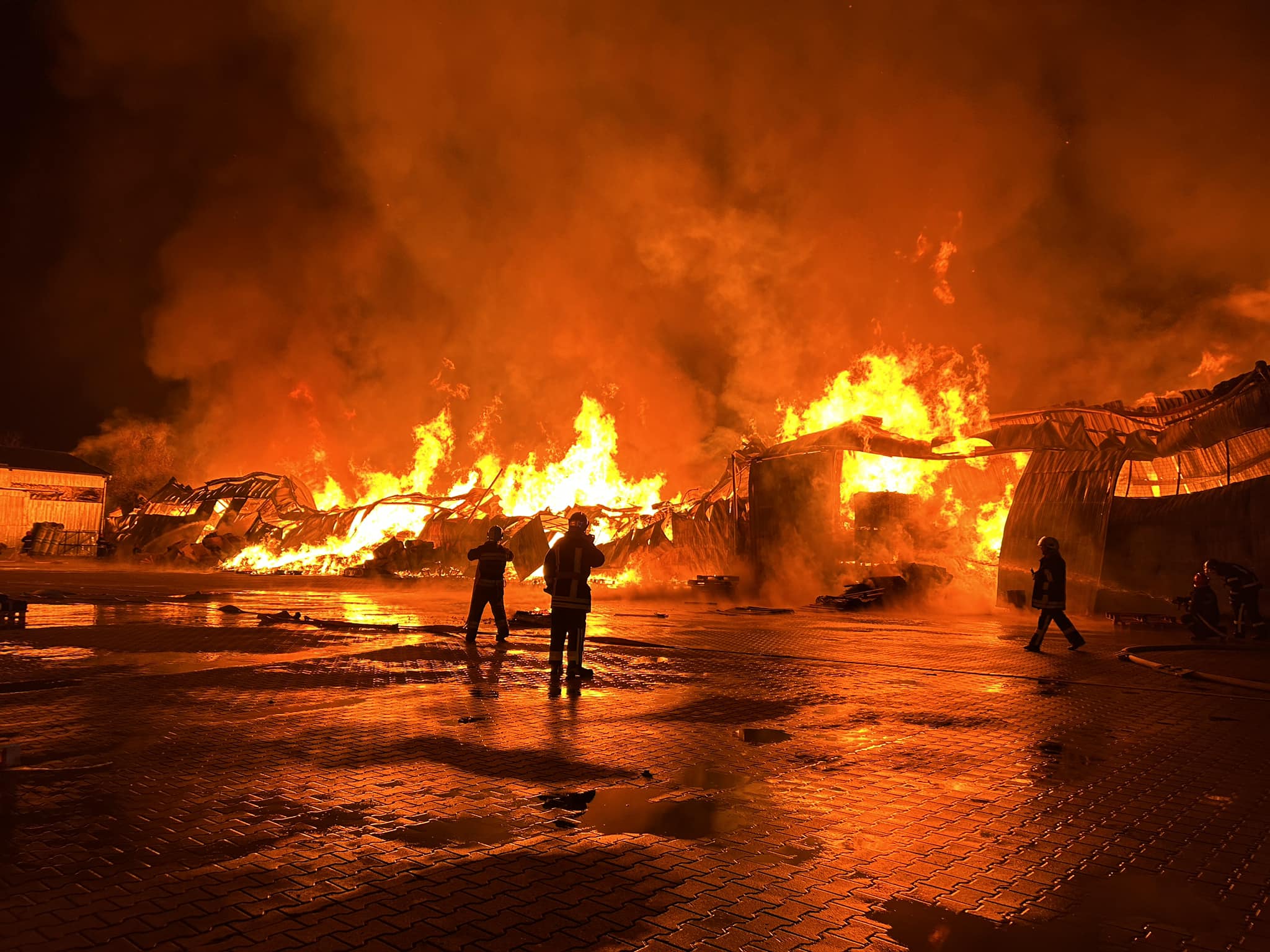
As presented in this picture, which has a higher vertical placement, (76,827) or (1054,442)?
(1054,442)

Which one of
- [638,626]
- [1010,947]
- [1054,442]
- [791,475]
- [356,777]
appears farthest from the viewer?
[791,475]

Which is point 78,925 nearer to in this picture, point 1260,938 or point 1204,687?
point 1260,938

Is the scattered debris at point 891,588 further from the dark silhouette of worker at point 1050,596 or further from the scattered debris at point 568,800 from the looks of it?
the scattered debris at point 568,800

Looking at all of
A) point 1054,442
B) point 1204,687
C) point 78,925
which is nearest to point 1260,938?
point 78,925

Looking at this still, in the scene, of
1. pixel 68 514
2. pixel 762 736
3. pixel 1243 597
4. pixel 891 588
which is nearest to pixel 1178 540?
pixel 1243 597

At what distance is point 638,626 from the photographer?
15.3 metres

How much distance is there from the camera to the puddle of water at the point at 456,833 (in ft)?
12.4

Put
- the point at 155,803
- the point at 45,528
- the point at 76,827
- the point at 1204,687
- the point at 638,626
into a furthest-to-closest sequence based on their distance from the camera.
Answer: the point at 45,528 < the point at 638,626 < the point at 1204,687 < the point at 155,803 < the point at 76,827

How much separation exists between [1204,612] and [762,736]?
39.7 ft

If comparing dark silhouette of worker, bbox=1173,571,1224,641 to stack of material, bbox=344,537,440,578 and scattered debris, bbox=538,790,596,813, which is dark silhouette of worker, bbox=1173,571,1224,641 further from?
stack of material, bbox=344,537,440,578

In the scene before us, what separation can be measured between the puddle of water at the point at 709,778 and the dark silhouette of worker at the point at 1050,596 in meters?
8.38

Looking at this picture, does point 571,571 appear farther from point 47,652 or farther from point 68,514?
point 68,514

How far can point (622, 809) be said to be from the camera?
4.29 meters

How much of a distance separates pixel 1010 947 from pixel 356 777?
3522 mm
